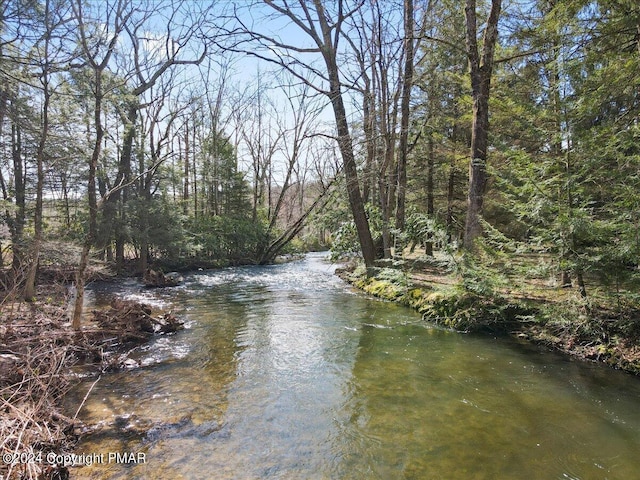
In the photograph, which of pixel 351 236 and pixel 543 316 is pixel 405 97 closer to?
pixel 351 236

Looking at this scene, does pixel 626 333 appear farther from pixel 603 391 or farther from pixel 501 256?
pixel 501 256

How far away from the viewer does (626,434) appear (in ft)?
12.6

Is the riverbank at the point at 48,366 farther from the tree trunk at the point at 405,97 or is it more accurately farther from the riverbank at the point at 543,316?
the tree trunk at the point at 405,97

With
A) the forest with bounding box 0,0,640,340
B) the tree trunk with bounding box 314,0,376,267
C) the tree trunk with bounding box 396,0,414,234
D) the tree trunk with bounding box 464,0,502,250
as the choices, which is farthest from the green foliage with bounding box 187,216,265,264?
the tree trunk with bounding box 464,0,502,250

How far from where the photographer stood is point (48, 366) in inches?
178

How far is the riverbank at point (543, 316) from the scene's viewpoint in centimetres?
551

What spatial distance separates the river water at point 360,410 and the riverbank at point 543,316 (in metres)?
0.40

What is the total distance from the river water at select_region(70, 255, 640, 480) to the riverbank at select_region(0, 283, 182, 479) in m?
0.29

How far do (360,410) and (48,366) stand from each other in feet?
13.1

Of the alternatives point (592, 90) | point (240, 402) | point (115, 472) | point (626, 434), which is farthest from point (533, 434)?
point (592, 90)

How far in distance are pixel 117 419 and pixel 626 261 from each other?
751 cm

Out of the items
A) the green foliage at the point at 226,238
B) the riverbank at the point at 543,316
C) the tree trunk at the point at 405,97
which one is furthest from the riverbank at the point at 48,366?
the green foliage at the point at 226,238

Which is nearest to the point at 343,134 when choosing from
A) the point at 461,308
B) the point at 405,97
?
the point at 405,97

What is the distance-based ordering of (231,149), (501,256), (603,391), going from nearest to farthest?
1. (603,391)
2. (501,256)
3. (231,149)
